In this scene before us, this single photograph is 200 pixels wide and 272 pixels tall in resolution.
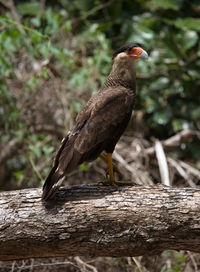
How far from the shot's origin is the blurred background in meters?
5.61

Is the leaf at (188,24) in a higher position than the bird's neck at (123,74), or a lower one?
lower

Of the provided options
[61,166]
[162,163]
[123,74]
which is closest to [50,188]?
[61,166]

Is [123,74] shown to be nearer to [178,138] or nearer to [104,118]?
[104,118]

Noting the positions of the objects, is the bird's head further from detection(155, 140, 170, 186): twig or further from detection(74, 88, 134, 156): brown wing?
detection(155, 140, 170, 186): twig

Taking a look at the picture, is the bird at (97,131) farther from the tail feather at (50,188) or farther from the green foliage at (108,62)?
the green foliage at (108,62)

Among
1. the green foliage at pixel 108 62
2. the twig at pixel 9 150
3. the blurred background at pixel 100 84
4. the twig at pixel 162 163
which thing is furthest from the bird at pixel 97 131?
the twig at pixel 9 150

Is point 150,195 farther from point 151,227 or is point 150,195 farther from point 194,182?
point 194,182

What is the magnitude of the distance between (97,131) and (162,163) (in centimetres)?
206

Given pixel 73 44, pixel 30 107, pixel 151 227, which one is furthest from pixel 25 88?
pixel 151 227

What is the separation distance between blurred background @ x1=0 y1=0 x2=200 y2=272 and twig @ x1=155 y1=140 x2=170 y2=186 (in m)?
0.02

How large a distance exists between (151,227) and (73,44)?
3892 millimetres

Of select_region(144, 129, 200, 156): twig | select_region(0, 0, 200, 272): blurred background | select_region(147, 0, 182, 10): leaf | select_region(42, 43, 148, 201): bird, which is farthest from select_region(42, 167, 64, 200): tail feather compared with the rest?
select_region(147, 0, 182, 10): leaf

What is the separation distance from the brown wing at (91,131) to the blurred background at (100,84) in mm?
1641

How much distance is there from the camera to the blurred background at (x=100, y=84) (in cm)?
561
